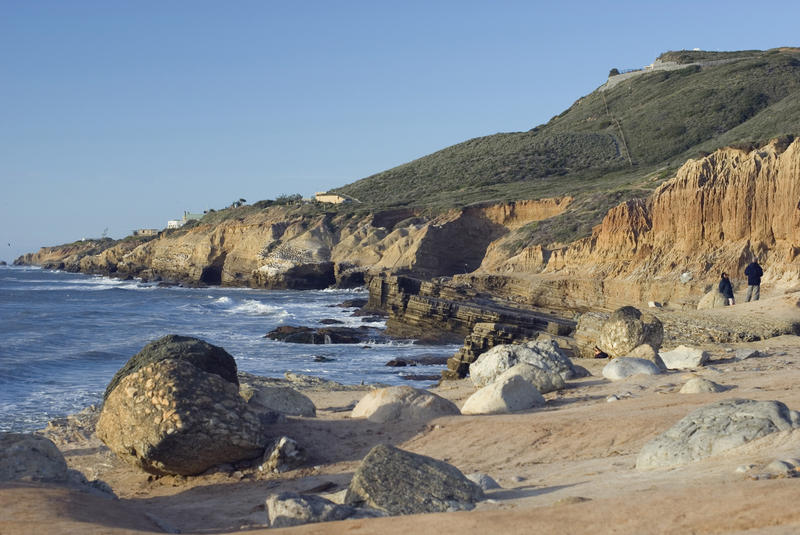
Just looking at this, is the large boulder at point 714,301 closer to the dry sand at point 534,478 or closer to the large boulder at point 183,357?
the dry sand at point 534,478

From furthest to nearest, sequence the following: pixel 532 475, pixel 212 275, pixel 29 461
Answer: pixel 212 275, pixel 29 461, pixel 532 475

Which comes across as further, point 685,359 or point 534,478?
point 685,359

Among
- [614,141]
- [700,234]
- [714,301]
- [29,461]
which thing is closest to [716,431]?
[29,461]

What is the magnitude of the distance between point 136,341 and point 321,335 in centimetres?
681

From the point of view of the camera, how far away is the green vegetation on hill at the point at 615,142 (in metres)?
59.9

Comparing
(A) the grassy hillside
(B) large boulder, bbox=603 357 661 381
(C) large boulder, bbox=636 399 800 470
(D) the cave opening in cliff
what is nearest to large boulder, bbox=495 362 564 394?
(B) large boulder, bbox=603 357 661 381

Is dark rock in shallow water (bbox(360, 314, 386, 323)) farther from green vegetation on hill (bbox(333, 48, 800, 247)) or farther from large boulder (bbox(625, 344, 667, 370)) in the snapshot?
large boulder (bbox(625, 344, 667, 370))

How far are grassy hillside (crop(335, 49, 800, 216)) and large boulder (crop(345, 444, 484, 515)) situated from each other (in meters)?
47.3

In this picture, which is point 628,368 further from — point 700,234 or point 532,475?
point 700,234

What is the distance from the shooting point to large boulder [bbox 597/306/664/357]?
16062mm

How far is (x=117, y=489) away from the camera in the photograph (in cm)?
972

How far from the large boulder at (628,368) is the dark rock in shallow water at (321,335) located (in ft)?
54.3

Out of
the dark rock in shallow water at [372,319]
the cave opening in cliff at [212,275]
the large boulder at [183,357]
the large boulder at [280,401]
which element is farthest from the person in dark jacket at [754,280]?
the cave opening in cliff at [212,275]

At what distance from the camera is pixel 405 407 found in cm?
1081
